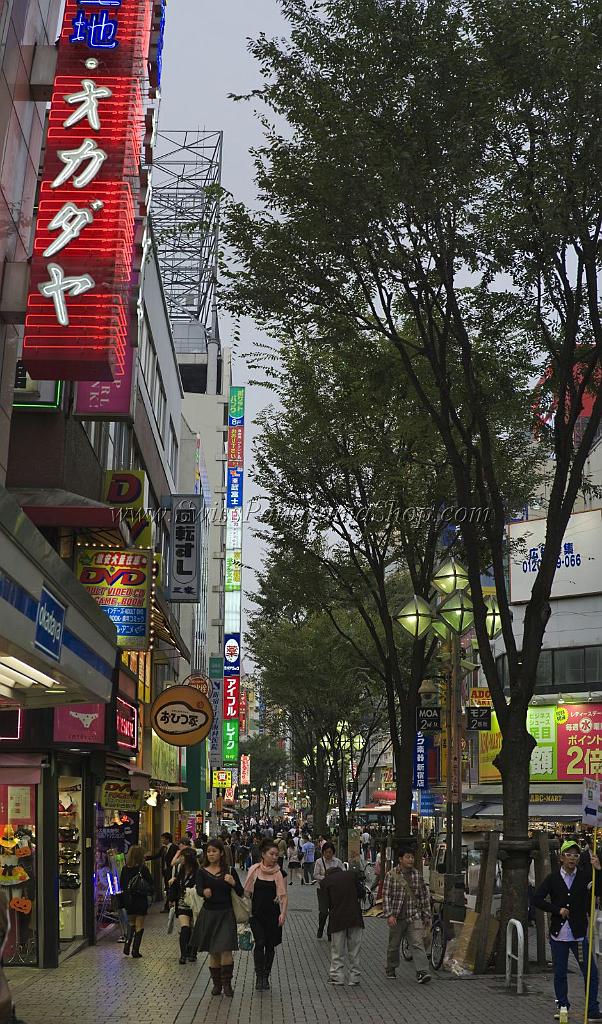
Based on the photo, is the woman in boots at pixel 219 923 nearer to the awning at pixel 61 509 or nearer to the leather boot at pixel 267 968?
the leather boot at pixel 267 968

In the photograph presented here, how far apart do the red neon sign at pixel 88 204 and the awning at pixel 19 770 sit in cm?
675

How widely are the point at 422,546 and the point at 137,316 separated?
426 inches

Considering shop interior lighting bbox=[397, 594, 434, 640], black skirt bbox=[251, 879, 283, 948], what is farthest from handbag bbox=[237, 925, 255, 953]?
shop interior lighting bbox=[397, 594, 434, 640]

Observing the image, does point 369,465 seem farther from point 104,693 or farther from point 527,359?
point 104,693

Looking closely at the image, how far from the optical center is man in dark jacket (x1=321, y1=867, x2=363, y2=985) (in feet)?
50.8

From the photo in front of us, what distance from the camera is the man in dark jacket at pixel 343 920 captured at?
15.5m

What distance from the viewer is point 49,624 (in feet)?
32.8

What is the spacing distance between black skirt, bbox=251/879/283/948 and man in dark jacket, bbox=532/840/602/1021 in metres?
4.10

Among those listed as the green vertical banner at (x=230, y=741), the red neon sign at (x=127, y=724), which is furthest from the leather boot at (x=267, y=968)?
the green vertical banner at (x=230, y=741)

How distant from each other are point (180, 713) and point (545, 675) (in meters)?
27.1

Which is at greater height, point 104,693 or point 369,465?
point 369,465

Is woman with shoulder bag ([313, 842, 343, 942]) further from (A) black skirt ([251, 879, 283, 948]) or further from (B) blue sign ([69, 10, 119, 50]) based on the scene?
(B) blue sign ([69, 10, 119, 50])

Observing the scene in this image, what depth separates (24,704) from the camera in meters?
13.0

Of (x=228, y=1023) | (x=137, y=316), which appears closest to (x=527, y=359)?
(x=137, y=316)
